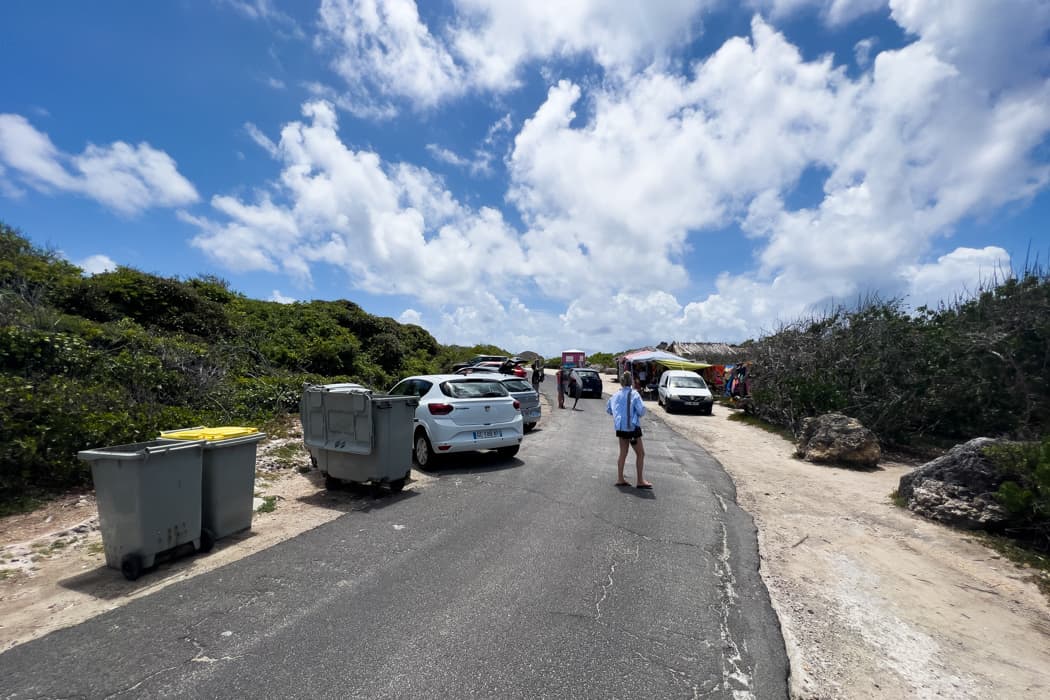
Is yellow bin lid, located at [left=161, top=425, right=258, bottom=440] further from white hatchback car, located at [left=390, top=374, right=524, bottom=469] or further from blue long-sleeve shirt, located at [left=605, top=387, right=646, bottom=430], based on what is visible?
blue long-sleeve shirt, located at [left=605, top=387, right=646, bottom=430]

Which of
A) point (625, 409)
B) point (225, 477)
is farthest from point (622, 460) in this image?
point (225, 477)

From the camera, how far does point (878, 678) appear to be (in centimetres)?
312

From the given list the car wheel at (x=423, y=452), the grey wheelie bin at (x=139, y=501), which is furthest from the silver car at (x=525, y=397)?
the grey wheelie bin at (x=139, y=501)

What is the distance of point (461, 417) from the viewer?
8539 mm

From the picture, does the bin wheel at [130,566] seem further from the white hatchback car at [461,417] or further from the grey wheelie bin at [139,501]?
the white hatchback car at [461,417]

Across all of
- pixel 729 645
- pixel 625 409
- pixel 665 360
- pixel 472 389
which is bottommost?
pixel 729 645

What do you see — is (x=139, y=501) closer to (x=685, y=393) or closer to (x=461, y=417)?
(x=461, y=417)

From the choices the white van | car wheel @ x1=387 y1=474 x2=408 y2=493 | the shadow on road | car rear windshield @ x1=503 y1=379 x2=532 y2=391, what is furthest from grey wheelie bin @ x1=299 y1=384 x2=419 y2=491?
the white van

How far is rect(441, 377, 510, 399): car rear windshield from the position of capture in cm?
873

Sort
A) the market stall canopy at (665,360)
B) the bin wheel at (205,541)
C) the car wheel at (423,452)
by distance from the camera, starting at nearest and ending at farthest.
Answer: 1. the bin wheel at (205,541)
2. the car wheel at (423,452)
3. the market stall canopy at (665,360)

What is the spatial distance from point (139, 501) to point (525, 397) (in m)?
9.80

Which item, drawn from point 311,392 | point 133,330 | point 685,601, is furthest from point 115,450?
point 133,330

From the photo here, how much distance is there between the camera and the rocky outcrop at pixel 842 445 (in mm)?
10242

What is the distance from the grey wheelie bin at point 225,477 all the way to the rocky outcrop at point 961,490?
28.3ft
